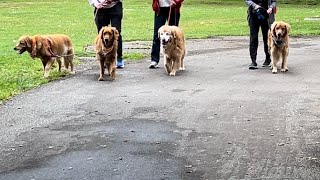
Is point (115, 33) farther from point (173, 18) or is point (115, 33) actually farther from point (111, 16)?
point (173, 18)

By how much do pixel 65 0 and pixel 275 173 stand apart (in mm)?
53375

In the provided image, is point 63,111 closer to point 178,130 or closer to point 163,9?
point 178,130

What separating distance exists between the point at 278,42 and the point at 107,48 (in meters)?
3.29

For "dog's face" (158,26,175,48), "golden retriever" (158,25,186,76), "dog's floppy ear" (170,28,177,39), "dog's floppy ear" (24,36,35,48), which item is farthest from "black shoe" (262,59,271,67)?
"dog's floppy ear" (24,36,35,48)

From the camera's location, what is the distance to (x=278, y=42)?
40.5 feet

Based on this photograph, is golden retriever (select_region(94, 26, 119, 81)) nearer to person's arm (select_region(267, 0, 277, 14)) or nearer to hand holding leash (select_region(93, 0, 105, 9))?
hand holding leash (select_region(93, 0, 105, 9))

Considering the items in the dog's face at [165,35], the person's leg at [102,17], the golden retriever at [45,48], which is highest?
the person's leg at [102,17]

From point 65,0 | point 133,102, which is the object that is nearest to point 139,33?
point 133,102

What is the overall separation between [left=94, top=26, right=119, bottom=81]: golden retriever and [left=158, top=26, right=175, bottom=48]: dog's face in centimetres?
85

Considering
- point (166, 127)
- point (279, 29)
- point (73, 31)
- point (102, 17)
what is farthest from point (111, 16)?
point (73, 31)

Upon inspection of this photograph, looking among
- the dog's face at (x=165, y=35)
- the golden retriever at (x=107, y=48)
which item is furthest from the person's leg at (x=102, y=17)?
the dog's face at (x=165, y=35)

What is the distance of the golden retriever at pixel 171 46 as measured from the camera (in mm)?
11836

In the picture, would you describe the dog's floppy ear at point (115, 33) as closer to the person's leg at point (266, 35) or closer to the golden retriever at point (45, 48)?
the golden retriever at point (45, 48)

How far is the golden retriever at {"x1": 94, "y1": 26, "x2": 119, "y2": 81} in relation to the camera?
1125 centimetres
